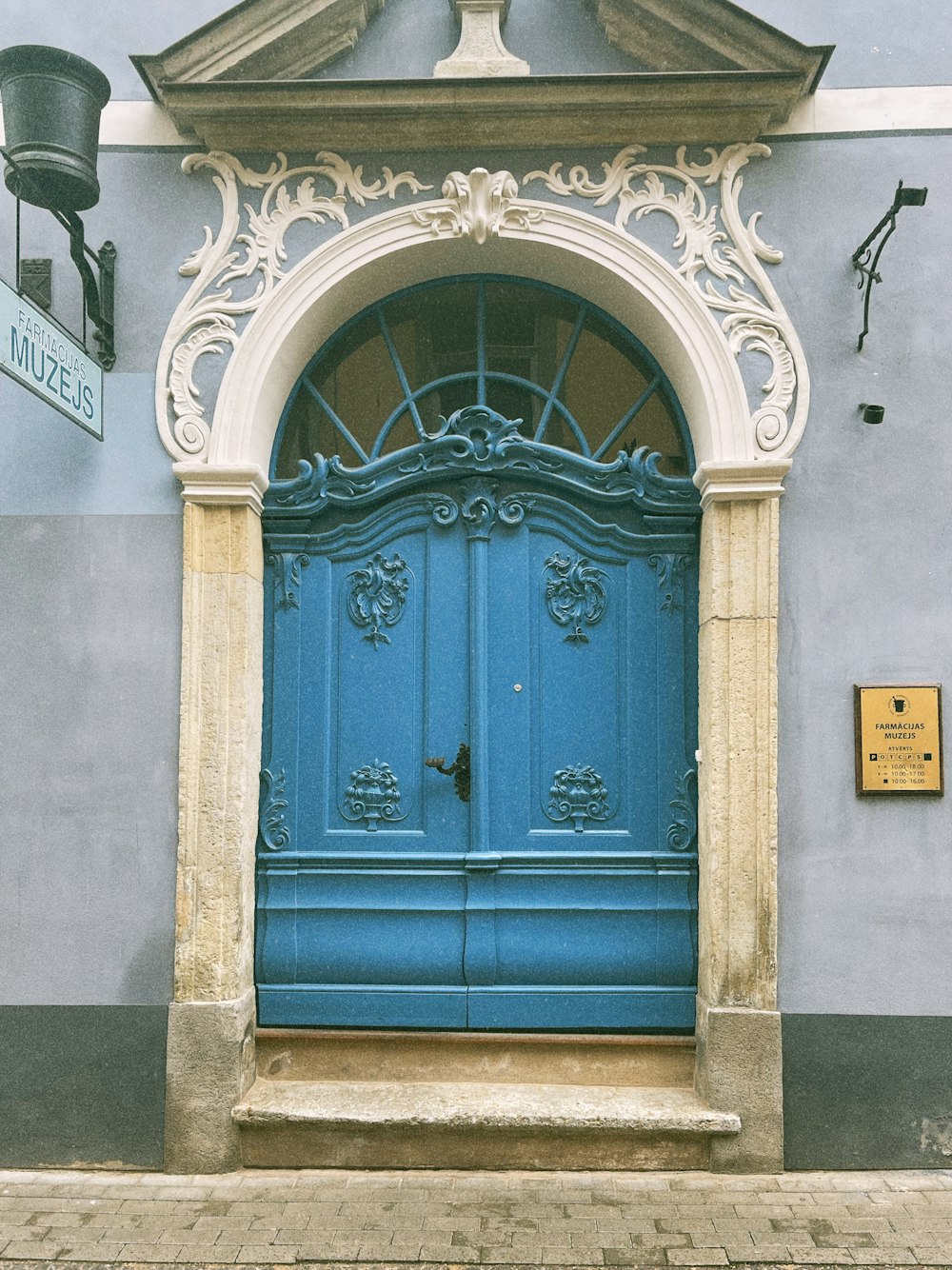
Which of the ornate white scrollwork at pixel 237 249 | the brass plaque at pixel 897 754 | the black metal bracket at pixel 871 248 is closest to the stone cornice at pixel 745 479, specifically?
the black metal bracket at pixel 871 248

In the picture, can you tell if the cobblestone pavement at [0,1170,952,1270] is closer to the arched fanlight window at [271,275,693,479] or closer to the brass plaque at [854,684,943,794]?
the brass plaque at [854,684,943,794]

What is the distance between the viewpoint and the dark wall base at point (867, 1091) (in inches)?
173

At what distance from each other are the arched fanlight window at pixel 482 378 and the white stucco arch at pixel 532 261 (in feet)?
0.61

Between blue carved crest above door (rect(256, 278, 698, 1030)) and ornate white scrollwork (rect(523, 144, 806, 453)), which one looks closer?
ornate white scrollwork (rect(523, 144, 806, 453))

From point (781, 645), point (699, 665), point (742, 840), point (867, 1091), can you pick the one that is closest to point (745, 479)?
point (781, 645)

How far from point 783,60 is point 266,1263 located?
206 inches

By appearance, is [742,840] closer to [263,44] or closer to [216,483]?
[216,483]

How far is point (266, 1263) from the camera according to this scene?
374cm

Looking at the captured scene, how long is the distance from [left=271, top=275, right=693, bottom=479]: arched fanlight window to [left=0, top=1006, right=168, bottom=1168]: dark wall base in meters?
2.61

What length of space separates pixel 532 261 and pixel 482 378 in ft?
1.91

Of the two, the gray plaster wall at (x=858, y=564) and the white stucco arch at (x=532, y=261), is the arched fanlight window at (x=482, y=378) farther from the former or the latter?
the gray plaster wall at (x=858, y=564)

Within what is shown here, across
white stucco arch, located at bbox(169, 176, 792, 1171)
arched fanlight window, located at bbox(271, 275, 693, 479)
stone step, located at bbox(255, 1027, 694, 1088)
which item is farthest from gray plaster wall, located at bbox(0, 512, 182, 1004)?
arched fanlight window, located at bbox(271, 275, 693, 479)

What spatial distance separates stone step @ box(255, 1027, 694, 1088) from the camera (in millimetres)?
4672

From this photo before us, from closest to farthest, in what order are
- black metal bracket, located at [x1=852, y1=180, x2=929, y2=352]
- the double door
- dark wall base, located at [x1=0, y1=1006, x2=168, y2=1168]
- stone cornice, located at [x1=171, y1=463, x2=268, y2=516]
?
black metal bracket, located at [x1=852, y1=180, x2=929, y2=352]
dark wall base, located at [x1=0, y1=1006, x2=168, y2=1168]
stone cornice, located at [x1=171, y1=463, x2=268, y2=516]
the double door
